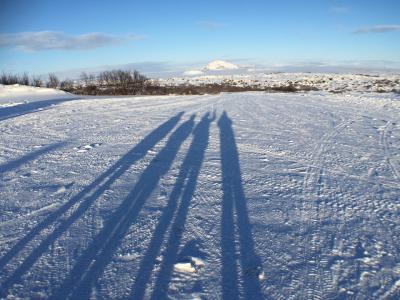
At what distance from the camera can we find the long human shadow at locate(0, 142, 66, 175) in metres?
7.43

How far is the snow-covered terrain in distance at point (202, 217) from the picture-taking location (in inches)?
139

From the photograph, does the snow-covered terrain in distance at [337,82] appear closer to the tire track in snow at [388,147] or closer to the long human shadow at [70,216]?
the tire track in snow at [388,147]

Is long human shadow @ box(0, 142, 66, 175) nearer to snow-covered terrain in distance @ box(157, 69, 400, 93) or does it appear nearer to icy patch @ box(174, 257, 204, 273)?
icy patch @ box(174, 257, 204, 273)

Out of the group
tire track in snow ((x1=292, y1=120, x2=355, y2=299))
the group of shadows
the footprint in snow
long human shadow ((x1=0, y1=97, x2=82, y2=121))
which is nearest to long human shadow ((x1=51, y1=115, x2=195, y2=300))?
the group of shadows

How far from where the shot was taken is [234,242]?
423 centimetres

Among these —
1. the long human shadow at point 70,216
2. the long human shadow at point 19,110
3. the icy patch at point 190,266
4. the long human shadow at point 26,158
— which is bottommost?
the icy patch at point 190,266

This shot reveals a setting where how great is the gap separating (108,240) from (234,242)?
A: 1.57m

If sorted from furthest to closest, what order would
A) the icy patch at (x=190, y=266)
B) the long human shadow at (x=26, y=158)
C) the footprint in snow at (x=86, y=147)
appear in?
1. the footprint in snow at (x=86, y=147)
2. the long human shadow at (x=26, y=158)
3. the icy patch at (x=190, y=266)

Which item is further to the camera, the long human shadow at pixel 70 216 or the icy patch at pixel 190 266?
the long human shadow at pixel 70 216

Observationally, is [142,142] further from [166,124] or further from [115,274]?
[115,274]

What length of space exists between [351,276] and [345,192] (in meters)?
2.43

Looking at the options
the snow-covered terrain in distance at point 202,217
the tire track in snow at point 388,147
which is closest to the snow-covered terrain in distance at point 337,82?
the tire track in snow at point 388,147

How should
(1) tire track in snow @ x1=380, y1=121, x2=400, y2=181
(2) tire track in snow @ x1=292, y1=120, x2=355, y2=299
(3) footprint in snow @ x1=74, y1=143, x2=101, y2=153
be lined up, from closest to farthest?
(2) tire track in snow @ x1=292, y1=120, x2=355, y2=299
(1) tire track in snow @ x1=380, y1=121, x2=400, y2=181
(3) footprint in snow @ x1=74, y1=143, x2=101, y2=153

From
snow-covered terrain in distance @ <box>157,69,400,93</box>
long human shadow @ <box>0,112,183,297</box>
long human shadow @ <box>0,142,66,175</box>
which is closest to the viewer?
long human shadow @ <box>0,112,183,297</box>
